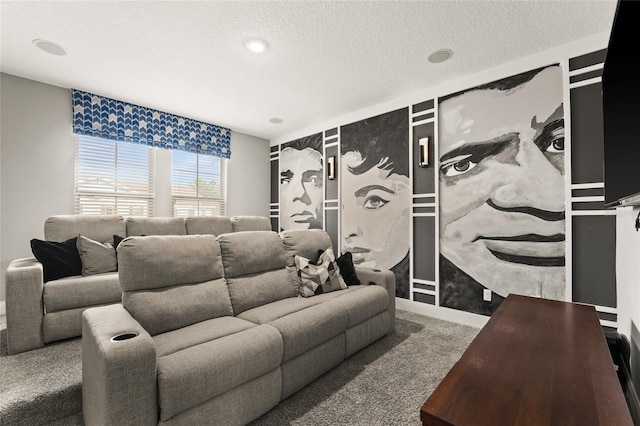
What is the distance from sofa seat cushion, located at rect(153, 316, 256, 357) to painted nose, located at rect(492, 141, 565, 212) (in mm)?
2721

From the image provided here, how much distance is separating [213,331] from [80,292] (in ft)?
5.79

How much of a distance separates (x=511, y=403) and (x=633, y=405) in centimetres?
117

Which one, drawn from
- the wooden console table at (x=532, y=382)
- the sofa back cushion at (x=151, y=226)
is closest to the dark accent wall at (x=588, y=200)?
the wooden console table at (x=532, y=382)

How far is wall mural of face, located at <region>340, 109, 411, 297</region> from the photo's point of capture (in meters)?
3.81

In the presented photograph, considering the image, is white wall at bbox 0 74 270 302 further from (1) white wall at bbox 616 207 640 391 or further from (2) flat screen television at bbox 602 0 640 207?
(1) white wall at bbox 616 207 640 391

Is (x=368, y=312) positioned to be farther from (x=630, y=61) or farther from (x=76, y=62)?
(x=76, y=62)

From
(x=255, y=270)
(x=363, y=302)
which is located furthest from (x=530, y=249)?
(x=255, y=270)

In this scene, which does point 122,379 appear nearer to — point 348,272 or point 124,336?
point 124,336

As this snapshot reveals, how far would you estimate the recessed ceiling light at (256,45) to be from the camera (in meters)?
2.63

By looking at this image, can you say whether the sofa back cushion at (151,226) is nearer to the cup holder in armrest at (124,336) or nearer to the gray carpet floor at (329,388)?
the gray carpet floor at (329,388)

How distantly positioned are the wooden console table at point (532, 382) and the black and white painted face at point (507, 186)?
59.0 inches

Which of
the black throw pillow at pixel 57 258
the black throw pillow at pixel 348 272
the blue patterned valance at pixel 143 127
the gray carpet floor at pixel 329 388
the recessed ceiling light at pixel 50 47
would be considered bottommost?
the gray carpet floor at pixel 329 388

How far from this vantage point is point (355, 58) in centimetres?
293

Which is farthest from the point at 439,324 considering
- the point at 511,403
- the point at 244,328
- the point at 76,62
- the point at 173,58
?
the point at 76,62
